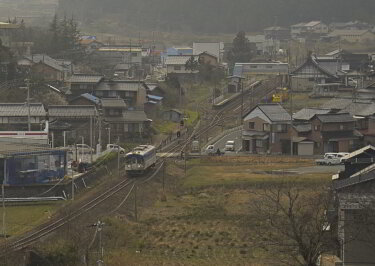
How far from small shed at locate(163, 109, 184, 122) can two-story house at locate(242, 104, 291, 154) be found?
5.89m

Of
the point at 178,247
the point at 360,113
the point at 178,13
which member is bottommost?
the point at 178,247

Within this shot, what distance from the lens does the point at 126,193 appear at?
19.4m

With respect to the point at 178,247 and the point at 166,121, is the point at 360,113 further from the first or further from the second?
the point at 178,247

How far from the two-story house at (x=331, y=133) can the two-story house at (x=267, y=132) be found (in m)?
0.80

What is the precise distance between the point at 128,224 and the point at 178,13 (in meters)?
59.7

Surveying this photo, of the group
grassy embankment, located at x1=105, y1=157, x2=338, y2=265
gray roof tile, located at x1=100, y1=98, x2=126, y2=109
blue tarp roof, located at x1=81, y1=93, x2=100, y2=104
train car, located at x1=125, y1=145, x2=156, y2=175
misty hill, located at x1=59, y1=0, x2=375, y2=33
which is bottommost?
grassy embankment, located at x1=105, y1=157, x2=338, y2=265

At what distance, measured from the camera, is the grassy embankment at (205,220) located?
1413cm

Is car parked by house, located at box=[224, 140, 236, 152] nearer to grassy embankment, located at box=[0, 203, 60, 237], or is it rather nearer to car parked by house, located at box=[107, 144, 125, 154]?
car parked by house, located at box=[107, 144, 125, 154]

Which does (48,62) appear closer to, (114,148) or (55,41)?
(55,41)

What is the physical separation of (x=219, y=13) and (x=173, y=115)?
42.4 meters

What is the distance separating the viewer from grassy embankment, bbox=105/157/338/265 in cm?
1413

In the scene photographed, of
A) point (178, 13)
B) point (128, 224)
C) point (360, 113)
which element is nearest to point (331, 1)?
point (178, 13)

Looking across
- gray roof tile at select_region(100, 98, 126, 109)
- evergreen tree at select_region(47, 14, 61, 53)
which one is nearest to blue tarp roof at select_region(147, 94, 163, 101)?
gray roof tile at select_region(100, 98, 126, 109)

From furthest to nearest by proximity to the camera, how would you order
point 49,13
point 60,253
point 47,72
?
point 49,13, point 47,72, point 60,253
